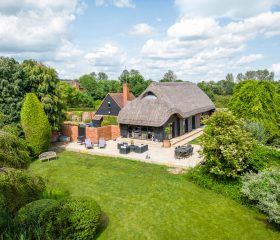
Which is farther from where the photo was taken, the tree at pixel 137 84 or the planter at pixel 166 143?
the tree at pixel 137 84

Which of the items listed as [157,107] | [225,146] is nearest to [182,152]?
[225,146]

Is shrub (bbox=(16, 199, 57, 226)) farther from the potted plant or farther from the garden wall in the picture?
the garden wall

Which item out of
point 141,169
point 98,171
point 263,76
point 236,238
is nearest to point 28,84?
point 98,171

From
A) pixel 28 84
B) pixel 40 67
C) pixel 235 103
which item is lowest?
pixel 235 103

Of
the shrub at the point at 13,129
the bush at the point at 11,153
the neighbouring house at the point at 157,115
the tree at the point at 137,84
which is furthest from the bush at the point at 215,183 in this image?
the tree at the point at 137,84

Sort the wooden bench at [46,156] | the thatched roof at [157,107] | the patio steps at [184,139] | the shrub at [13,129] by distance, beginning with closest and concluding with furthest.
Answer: the shrub at [13,129] → the wooden bench at [46,156] → the thatched roof at [157,107] → the patio steps at [184,139]

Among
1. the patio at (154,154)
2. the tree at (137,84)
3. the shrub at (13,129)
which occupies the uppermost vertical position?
the tree at (137,84)

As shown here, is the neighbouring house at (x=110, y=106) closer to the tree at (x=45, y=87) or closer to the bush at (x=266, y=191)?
the tree at (x=45, y=87)

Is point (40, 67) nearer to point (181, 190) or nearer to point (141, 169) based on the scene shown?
point (141, 169)

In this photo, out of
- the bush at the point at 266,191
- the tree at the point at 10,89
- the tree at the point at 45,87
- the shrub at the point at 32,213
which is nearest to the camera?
the shrub at the point at 32,213
